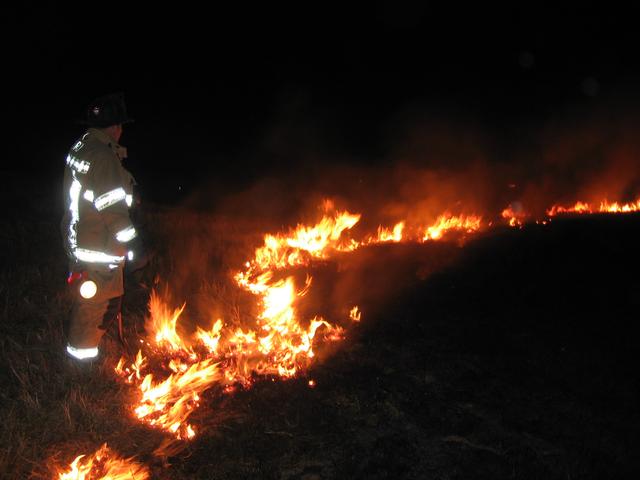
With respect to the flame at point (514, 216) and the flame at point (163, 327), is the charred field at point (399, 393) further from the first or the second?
the flame at point (514, 216)

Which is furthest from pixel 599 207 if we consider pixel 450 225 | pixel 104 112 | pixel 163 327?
pixel 104 112

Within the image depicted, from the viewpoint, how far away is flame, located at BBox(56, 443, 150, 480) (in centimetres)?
342

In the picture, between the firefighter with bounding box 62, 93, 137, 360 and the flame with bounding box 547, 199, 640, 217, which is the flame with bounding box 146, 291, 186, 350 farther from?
the flame with bounding box 547, 199, 640, 217

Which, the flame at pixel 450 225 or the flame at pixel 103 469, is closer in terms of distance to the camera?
the flame at pixel 103 469

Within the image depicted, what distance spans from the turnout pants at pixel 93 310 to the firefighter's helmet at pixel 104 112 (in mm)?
1347

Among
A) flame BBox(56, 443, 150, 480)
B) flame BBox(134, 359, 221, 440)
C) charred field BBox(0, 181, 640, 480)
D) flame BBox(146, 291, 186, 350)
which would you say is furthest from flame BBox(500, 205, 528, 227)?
flame BBox(56, 443, 150, 480)

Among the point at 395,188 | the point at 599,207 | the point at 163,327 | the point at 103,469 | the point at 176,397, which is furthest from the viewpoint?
the point at 395,188

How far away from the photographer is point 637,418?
14.2ft

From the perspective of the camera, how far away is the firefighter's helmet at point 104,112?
459 cm

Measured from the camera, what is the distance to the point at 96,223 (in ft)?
14.7

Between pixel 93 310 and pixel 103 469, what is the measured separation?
1.57 meters

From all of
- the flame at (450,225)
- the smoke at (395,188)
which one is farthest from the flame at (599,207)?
the flame at (450,225)

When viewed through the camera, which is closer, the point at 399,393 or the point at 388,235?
the point at 399,393

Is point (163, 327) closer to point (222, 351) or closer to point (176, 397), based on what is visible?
point (222, 351)
